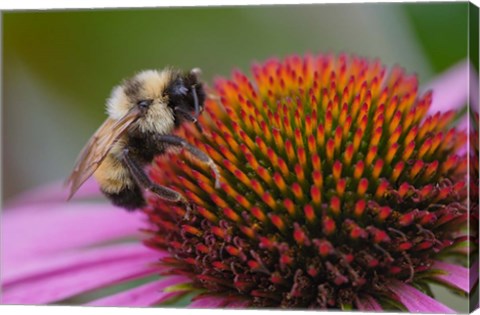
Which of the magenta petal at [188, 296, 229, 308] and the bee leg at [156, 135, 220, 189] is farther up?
the bee leg at [156, 135, 220, 189]

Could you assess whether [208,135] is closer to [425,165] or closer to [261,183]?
[261,183]

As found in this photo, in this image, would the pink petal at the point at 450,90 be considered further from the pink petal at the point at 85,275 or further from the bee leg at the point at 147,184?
the pink petal at the point at 85,275

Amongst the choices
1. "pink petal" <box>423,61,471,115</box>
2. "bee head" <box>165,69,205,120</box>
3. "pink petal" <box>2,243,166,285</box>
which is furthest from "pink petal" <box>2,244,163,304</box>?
"pink petal" <box>423,61,471,115</box>

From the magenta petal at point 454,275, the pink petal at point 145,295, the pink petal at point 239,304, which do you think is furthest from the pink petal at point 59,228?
the magenta petal at point 454,275

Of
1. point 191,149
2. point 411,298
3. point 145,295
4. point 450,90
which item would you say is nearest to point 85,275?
point 145,295

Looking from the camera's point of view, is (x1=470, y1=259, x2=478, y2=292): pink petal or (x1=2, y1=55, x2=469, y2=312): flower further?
(x1=470, y1=259, x2=478, y2=292): pink petal

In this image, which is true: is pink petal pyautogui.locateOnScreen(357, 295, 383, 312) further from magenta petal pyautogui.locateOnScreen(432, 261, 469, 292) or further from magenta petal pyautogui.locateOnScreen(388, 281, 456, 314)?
magenta petal pyautogui.locateOnScreen(432, 261, 469, 292)

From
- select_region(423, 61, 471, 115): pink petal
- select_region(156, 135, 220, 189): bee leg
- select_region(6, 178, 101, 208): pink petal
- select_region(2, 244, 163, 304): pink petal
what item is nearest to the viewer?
select_region(156, 135, 220, 189): bee leg
